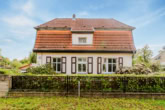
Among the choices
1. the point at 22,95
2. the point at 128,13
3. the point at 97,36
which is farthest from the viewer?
the point at 128,13

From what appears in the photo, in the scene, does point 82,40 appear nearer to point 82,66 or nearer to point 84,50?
point 84,50

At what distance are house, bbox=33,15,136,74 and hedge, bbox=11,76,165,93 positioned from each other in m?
4.98

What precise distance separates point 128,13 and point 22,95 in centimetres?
1524

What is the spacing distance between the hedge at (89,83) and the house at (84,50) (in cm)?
498

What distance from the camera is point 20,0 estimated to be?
12023 millimetres

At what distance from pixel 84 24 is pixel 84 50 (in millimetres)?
4426

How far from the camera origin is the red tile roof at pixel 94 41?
1095 cm

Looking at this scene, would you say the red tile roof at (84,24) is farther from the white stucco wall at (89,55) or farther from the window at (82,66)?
the window at (82,66)

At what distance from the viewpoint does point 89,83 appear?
6023mm

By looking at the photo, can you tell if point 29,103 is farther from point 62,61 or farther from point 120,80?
point 62,61

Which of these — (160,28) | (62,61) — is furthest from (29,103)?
(160,28)

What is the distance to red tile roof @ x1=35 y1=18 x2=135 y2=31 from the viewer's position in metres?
12.2

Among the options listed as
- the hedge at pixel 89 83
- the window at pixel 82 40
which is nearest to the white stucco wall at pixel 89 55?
the window at pixel 82 40

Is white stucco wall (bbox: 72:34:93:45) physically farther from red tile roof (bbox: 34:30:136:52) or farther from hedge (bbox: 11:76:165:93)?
hedge (bbox: 11:76:165:93)
